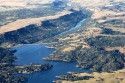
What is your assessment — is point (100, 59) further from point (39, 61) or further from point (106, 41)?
point (106, 41)

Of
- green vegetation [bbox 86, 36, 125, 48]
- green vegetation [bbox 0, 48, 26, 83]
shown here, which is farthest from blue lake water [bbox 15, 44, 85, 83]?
green vegetation [bbox 86, 36, 125, 48]

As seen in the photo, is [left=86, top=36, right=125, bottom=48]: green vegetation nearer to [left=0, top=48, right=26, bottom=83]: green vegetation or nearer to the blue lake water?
the blue lake water

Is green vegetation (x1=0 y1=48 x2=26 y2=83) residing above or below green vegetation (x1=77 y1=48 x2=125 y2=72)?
above

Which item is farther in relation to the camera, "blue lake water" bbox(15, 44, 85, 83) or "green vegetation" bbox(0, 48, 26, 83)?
"blue lake water" bbox(15, 44, 85, 83)

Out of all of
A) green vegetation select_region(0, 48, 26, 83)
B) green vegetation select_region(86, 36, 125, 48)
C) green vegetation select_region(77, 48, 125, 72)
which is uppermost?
green vegetation select_region(0, 48, 26, 83)

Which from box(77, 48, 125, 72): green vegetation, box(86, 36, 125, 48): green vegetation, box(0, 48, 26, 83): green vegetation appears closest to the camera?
box(0, 48, 26, 83): green vegetation

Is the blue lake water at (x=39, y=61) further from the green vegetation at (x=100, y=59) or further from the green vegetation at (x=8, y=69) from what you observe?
the green vegetation at (x=100, y=59)

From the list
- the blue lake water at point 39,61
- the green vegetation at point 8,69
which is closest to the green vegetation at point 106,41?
the blue lake water at point 39,61

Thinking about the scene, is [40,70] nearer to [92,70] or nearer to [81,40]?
[92,70]
